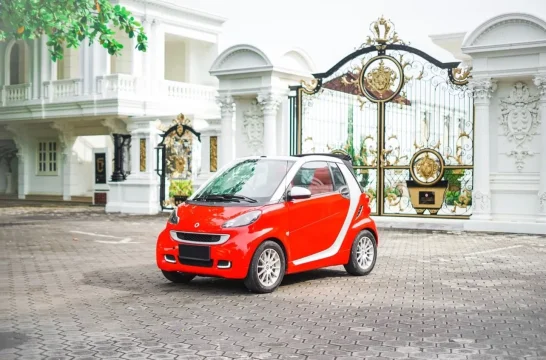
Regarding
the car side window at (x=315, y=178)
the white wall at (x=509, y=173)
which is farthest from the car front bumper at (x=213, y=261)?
the white wall at (x=509, y=173)

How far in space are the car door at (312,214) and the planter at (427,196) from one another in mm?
7879

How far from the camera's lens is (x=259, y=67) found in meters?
18.9

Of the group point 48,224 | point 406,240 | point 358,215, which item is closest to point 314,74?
point 406,240

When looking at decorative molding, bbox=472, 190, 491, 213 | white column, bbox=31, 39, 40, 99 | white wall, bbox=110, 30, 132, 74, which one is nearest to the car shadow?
decorative molding, bbox=472, 190, 491, 213

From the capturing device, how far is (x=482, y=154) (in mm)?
16438

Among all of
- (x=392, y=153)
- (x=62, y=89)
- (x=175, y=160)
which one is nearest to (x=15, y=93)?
(x=62, y=89)

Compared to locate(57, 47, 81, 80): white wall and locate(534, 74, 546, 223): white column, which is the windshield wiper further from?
locate(57, 47, 81, 80): white wall

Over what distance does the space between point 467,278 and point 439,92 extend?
8.22 meters

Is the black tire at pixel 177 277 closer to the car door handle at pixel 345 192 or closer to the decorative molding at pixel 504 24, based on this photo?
the car door handle at pixel 345 192

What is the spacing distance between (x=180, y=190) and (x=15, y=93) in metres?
14.2

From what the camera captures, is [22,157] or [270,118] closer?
[270,118]

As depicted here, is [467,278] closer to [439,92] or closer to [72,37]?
[439,92]

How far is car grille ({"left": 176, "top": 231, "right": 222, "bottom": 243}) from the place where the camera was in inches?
334

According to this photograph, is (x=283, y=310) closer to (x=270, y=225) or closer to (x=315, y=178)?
(x=270, y=225)
